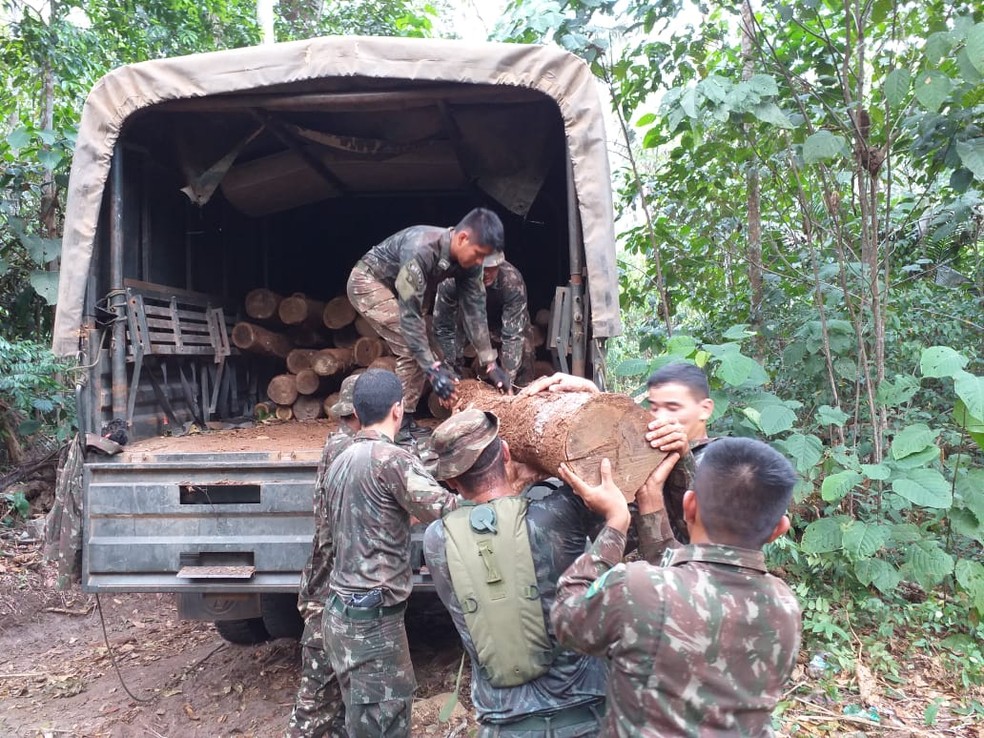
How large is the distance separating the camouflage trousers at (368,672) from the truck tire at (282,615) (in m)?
1.07

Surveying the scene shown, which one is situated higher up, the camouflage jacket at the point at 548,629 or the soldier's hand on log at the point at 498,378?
the soldier's hand on log at the point at 498,378

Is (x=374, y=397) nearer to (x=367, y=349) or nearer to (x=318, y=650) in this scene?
(x=318, y=650)

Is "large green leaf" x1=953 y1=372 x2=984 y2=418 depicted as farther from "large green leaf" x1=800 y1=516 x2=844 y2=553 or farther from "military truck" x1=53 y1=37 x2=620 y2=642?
"military truck" x1=53 y1=37 x2=620 y2=642

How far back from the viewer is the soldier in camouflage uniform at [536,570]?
1637 mm

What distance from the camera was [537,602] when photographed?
1.62 m

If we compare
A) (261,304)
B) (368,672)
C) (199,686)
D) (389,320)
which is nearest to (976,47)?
(389,320)

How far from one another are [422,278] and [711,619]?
2450mm

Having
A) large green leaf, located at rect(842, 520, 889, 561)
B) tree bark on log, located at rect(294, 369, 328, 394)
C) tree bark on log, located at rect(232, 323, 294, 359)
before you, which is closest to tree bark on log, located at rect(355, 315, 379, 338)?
tree bark on log, located at rect(294, 369, 328, 394)

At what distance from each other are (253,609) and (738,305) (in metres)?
4.45

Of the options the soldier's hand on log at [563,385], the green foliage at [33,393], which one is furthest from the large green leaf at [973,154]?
the green foliage at [33,393]

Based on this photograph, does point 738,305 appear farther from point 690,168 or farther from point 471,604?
point 471,604

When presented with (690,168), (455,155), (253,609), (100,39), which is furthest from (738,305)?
(100,39)

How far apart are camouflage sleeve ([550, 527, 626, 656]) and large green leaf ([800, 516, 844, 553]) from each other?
7.53 ft

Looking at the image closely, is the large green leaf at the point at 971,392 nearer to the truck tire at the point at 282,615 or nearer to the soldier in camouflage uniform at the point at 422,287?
the soldier in camouflage uniform at the point at 422,287
